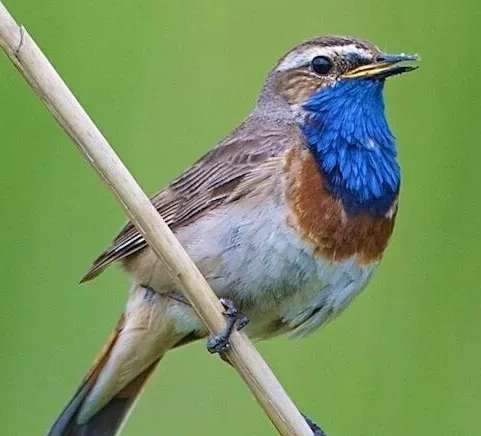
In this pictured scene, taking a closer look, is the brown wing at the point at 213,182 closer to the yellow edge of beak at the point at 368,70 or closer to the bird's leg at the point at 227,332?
the yellow edge of beak at the point at 368,70

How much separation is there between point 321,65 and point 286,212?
36 centimetres

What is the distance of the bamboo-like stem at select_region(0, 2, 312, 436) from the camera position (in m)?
2.28

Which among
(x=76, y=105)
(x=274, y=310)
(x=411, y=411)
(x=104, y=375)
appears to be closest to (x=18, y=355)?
(x=104, y=375)

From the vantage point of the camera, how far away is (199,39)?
3754 millimetres

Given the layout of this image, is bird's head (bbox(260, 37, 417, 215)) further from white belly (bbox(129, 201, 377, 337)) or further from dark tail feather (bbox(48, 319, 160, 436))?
dark tail feather (bbox(48, 319, 160, 436))

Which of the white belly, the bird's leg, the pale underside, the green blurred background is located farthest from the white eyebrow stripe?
the bird's leg

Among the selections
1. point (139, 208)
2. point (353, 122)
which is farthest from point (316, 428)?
point (139, 208)

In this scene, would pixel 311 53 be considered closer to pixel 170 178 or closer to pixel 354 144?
pixel 354 144

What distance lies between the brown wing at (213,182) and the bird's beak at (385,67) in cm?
20

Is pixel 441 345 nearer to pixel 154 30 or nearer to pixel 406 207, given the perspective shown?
pixel 406 207

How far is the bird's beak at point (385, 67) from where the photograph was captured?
292 centimetres

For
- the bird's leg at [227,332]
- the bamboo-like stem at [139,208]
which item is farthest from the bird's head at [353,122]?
the bamboo-like stem at [139,208]

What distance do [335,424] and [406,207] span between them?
1.85 ft

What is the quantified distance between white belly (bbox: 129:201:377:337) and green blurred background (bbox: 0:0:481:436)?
1.46 feet
